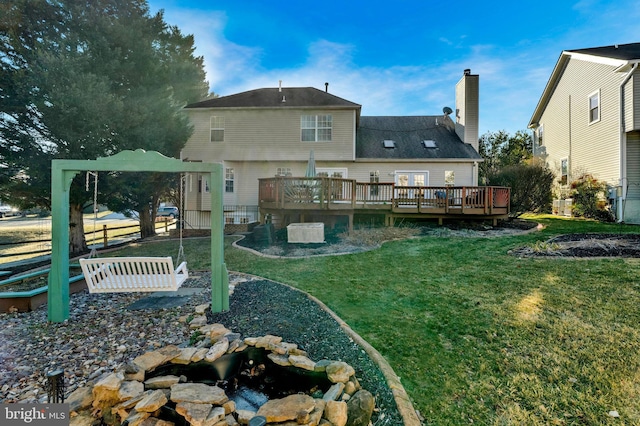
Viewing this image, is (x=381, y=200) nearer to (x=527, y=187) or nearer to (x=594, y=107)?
(x=527, y=187)

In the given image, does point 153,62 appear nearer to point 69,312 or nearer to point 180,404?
point 69,312

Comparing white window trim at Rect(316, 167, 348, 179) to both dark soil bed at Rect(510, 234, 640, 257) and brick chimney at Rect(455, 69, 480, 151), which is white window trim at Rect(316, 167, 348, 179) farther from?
dark soil bed at Rect(510, 234, 640, 257)

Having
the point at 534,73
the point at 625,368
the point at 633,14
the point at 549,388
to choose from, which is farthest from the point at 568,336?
the point at 534,73

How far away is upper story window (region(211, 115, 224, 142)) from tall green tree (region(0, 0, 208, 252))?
3.37 metres

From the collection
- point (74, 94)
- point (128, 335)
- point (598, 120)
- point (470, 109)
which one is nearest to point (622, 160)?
point (598, 120)

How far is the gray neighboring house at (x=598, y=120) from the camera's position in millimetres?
12492

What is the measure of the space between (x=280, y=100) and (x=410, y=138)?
25.6ft

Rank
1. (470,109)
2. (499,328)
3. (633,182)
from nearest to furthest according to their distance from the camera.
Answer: (499,328) < (633,182) < (470,109)

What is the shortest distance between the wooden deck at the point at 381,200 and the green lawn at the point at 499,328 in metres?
4.25

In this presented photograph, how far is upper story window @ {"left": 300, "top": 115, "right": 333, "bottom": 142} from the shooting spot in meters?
15.5

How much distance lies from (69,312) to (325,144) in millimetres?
12672

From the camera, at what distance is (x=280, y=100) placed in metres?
16.1

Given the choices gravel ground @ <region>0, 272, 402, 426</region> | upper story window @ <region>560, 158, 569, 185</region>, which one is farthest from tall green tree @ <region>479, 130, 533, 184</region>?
gravel ground @ <region>0, 272, 402, 426</region>

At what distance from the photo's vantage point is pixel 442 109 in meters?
19.2
